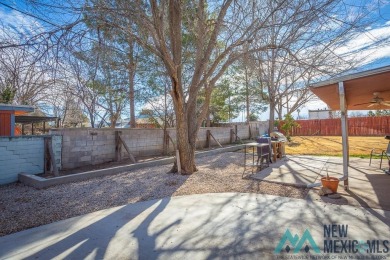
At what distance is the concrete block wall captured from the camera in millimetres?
5062

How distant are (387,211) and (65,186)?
5815mm

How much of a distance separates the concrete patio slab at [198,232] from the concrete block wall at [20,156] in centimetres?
339

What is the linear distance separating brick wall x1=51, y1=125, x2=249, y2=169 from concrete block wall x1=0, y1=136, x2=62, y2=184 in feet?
1.63

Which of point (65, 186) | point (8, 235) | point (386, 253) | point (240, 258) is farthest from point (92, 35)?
point (386, 253)

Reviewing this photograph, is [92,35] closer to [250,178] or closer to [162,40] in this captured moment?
[162,40]

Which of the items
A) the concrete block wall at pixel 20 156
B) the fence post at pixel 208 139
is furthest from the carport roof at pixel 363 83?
the fence post at pixel 208 139

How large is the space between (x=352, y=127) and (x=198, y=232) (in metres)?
22.8

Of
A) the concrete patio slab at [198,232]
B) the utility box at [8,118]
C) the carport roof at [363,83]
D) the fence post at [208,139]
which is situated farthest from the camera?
the fence post at [208,139]

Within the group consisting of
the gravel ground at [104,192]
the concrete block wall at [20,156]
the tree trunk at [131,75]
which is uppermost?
the tree trunk at [131,75]

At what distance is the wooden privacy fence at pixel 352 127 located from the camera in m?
18.6

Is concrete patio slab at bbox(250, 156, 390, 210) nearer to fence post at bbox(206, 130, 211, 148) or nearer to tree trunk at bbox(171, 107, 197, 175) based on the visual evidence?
tree trunk at bbox(171, 107, 197, 175)

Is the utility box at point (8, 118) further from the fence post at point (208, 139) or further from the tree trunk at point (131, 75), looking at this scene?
the fence post at point (208, 139)

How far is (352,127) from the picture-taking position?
20062 mm

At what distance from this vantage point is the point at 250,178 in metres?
5.35
